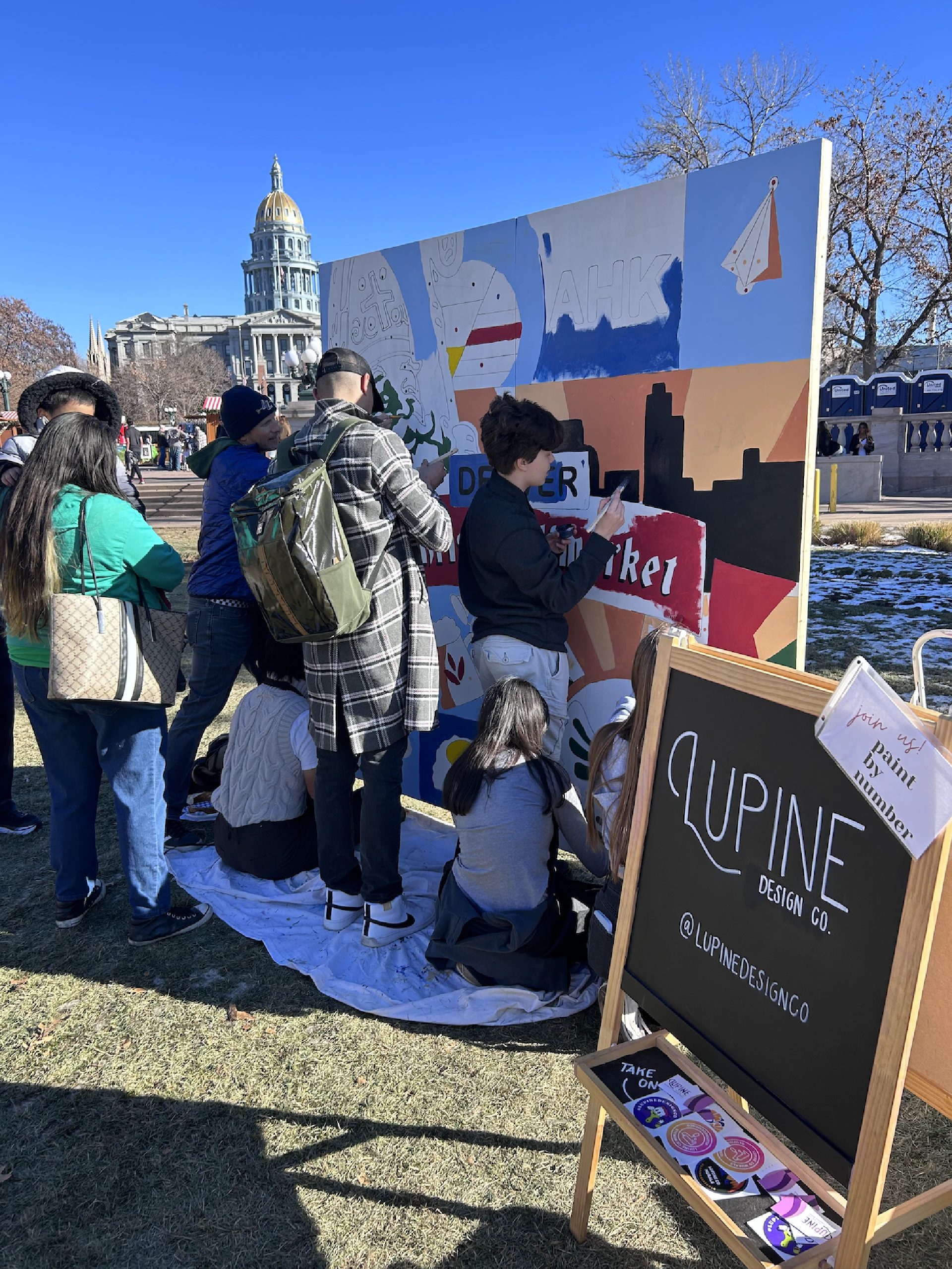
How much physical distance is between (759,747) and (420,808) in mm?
3152

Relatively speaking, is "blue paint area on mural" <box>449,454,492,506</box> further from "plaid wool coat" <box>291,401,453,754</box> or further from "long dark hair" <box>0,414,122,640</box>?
"long dark hair" <box>0,414,122,640</box>

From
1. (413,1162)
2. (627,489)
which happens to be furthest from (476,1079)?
(627,489)

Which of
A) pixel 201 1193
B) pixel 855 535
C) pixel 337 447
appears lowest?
pixel 201 1193

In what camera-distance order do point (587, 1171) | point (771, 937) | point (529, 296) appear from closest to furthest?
point (771, 937)
point (587, 1171)
point (529, 296)

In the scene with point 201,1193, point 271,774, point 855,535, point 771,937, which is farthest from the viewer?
point 855,535

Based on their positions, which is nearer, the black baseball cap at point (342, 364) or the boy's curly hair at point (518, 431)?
the black baseball cap at point (342, 364)

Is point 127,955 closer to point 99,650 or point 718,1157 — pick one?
point 99,650

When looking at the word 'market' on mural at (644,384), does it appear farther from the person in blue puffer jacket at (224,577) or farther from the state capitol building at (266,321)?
the state capitol building at (266,321)

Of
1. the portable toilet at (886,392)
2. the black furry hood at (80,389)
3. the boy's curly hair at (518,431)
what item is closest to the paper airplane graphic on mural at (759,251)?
the boy's curly hair at (518,431)

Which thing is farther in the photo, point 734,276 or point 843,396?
point 843,396

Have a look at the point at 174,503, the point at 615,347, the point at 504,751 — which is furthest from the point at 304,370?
the point at 504,751

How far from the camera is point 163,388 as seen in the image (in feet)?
214

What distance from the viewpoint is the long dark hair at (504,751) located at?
2.77m

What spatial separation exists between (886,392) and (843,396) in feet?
3.72
